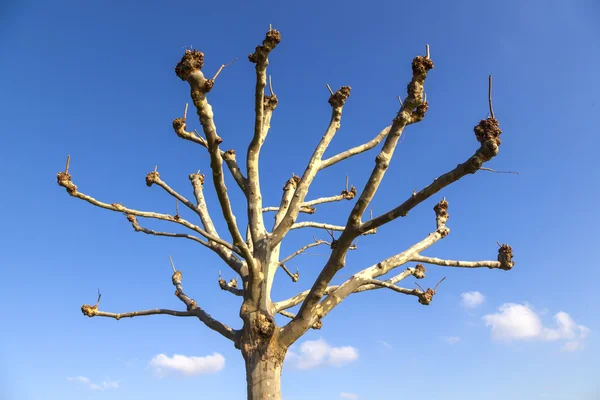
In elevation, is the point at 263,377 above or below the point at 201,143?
below

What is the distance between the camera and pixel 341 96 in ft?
23.3

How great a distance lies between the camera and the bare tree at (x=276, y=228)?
161 inches

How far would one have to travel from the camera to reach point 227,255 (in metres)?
6.96

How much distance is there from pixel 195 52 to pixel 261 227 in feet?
9.52

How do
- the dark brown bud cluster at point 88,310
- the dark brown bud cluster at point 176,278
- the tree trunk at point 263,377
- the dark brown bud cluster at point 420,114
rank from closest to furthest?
the tree trunk at point 263,377 → the dark brown bud cluster at point 420,114 → the dark brown bud cluster at point 88,310 → the dark brown bud cluster at point 176,278

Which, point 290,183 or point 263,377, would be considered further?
point 290,183

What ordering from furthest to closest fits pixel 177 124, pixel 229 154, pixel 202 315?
pixel 229 154
pixel 177 124
pixel 202 315

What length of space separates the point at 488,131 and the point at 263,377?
3.68m

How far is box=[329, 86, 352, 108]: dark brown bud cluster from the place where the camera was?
7.11 meters

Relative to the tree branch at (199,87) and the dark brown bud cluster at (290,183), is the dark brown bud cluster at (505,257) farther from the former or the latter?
the tree branch at (199,87)

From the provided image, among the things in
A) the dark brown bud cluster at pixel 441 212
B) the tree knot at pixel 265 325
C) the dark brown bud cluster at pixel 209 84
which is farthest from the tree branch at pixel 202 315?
the dark brown bud cluster at pixel 441 212

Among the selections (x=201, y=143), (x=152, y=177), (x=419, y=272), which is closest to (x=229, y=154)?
(x=201, y=143)

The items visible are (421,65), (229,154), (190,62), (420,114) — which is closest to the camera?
(190,62)

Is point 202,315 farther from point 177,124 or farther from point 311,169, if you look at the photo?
point 177,124
